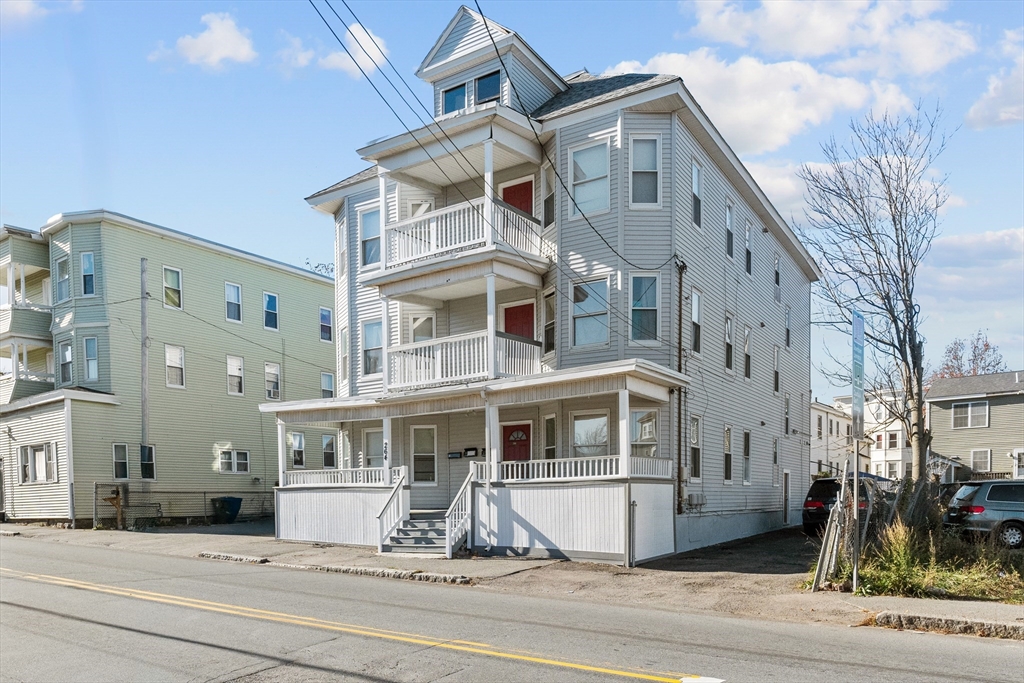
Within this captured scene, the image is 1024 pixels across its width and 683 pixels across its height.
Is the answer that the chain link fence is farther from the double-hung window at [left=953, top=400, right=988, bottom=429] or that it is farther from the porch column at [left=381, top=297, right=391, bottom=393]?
→ the double-hung window at [left=953, top=400, right=988, bottom=429]

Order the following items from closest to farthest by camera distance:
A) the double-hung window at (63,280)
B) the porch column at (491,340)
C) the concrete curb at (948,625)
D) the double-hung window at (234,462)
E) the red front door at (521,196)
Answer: the concrete curb at (948,625) < the porch column at (491,340) < the red front door at (521,196) < the double-hung window at (63,280) < the double-hung window at (234,462)

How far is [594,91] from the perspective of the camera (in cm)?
2153

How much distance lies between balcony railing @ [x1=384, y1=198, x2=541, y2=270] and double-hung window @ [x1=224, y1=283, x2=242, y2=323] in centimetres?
1533

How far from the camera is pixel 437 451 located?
2250 cm

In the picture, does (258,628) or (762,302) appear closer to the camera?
(258,628)

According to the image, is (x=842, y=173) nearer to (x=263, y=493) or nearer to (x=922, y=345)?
(x=922, y=345)

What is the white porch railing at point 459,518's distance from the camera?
59.2 ft

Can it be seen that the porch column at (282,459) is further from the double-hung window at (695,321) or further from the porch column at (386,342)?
the double-hung window at (695,321)

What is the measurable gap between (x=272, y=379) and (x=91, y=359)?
762 cm

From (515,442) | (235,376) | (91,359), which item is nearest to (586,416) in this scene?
(515,442)

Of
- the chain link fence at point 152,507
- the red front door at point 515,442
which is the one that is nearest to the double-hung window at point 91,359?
the chain link fence at point 152,507

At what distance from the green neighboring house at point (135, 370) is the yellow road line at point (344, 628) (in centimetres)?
1657

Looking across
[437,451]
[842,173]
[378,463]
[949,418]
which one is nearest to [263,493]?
[378,463]

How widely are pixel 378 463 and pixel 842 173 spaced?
614 inches
